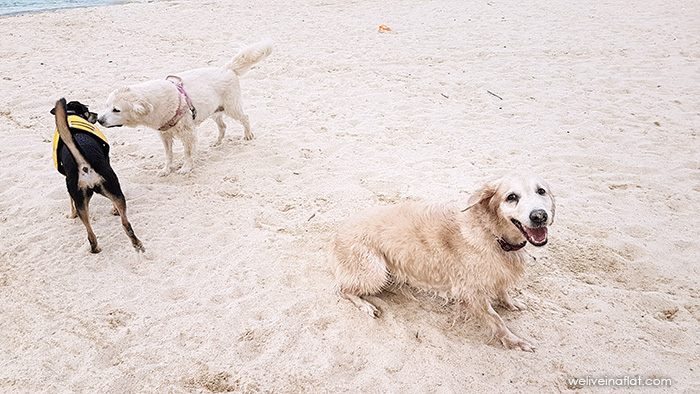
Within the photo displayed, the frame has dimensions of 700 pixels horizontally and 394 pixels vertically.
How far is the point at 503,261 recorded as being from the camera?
2.82 m

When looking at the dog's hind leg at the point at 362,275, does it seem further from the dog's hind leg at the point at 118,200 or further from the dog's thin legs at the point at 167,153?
the dog's thin legs at the point at 167,153

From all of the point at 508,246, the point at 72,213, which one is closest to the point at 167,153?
the point at 72,213

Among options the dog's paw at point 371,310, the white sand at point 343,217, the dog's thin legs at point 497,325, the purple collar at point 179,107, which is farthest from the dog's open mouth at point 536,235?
the purple collar at point 179,107

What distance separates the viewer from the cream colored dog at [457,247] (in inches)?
104

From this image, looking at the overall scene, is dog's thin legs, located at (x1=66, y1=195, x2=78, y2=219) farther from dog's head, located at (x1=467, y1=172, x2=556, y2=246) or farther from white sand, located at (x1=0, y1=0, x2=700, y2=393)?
dog's head, located at (x1=467, y1=172, x2=556, y2=246)

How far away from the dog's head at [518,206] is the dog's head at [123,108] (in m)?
3.81

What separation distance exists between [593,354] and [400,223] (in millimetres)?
1597

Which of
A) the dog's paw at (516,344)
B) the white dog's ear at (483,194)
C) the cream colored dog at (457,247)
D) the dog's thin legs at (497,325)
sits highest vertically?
the white dog's ear at (483,194)

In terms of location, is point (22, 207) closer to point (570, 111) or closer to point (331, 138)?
point (331, 138)

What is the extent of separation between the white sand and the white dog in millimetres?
444

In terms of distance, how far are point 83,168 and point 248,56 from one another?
2826 mm

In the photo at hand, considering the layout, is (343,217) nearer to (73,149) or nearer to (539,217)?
(539,217)

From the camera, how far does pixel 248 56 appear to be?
18.3ft

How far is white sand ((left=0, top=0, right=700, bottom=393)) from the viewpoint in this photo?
2.77 metres
